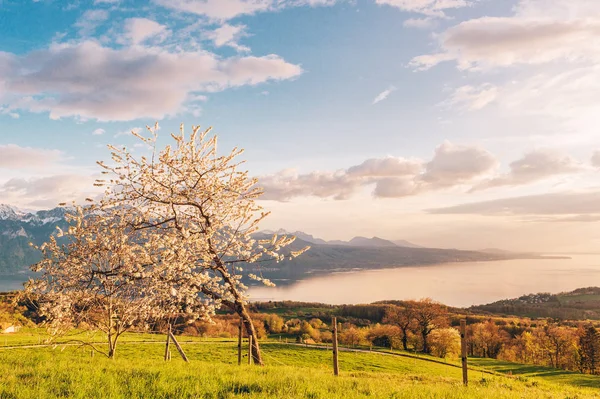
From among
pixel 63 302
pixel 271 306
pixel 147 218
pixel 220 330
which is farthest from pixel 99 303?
pixel 271 306

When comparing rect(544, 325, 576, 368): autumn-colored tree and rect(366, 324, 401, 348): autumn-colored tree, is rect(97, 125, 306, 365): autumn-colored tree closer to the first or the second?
rect(366, 324, 401, 348): autumn-colored tree

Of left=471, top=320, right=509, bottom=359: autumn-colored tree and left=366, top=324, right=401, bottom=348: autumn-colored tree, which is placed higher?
left=366, top=324, right=401, bottom=348: autumn-colored tree

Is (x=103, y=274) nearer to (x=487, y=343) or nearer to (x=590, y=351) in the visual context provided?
(x=590, y=351)

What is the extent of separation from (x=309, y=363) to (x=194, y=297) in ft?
93.1

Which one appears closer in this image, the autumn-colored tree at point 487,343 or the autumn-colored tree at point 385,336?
the autumn-colored tree at point 385,336

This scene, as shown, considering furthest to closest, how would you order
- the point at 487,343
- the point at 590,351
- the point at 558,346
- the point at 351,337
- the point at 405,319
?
the point at 487,343
the point at 351,337
the point at 558,346
the point at 405,319
the point at 590,351

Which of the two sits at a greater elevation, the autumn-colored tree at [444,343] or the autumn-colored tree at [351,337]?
the autumn-colored tree at [444,343]

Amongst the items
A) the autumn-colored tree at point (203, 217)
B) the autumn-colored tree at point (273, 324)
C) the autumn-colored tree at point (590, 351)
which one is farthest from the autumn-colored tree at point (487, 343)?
the autumn-colored tree at point (203, 217)

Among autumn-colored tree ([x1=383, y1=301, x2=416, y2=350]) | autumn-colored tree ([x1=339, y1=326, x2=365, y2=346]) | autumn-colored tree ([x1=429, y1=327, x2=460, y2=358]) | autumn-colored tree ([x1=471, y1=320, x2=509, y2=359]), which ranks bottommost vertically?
autumn-colored tree ([x1=471, y1=320, x2=509, y2=359])

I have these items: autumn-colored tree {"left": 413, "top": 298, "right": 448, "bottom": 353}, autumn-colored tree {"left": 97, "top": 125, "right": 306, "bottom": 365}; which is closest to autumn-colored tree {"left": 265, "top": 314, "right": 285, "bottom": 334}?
autumn-colored tree {"left": 413, "top": 298, "right": 448, "bottom": 353}

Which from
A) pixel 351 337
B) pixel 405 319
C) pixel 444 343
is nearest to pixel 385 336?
pixel 351 337

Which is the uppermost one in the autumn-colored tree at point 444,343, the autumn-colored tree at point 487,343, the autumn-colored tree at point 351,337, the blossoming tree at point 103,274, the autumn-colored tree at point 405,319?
the blossoming tree at point 103,274

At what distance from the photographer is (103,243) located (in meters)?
14.4

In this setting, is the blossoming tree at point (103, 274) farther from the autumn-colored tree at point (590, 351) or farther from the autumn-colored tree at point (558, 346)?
the autumn-colored tree at point (558, 346)
